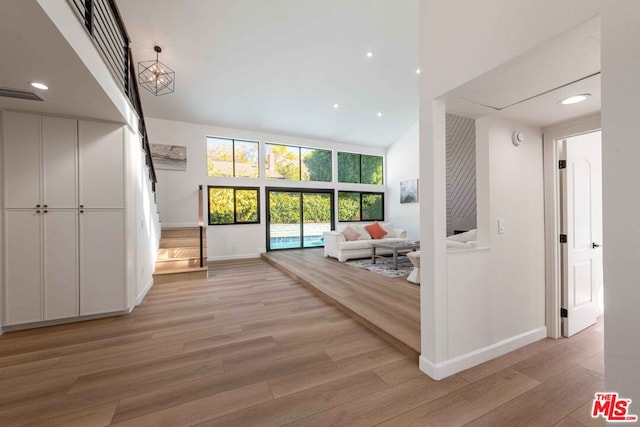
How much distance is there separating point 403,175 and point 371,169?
1.16 m

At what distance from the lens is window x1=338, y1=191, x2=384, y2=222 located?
801cm

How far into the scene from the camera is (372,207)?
8516 mm

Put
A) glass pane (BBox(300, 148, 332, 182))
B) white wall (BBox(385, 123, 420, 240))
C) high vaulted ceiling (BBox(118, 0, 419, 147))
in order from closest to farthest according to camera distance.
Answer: high vaulted ceiling (BBox(118, 0, 419, 147))
white wall (BBox(385, 123, 420, 240))
glass pane (BBox(300, 148, 332, 182))

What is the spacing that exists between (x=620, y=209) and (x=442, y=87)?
1.18 meters

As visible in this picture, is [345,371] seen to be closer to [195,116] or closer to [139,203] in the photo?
[139,203]

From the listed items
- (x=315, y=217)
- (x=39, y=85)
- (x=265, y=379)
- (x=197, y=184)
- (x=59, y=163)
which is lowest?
(x=265, y=379)

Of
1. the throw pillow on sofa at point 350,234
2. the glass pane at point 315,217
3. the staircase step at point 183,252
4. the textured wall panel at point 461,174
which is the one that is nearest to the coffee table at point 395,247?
the throw pillow on sofa at point 350,234

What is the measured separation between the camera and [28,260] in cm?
261

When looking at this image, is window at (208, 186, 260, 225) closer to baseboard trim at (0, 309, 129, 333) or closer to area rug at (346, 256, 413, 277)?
area rug at (346, 256, 413, 277)

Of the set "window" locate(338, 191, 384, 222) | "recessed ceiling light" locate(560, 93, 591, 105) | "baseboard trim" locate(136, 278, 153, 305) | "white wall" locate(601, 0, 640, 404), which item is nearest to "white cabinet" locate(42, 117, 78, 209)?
"baseboard trim" locate(136, 278, 153, 305)

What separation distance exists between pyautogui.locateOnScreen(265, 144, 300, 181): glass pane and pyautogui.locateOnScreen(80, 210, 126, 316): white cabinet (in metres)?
4.40

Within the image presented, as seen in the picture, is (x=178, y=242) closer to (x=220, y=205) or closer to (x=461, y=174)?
(x=220, y=205)

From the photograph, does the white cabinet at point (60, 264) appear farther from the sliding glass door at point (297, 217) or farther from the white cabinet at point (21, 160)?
the sliding glass door at point (297, 217)

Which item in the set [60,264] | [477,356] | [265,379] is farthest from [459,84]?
[60,264]
